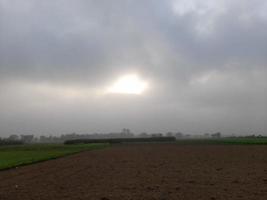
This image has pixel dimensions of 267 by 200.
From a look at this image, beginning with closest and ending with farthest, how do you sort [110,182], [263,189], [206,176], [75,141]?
[263,189]
[110,182]
[206,176]
[75,141]

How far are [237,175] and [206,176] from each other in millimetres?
1773

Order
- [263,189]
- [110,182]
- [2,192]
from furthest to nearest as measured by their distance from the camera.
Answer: [110,182]
[2,192]
[263,189]

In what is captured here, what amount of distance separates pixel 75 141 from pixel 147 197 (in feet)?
420

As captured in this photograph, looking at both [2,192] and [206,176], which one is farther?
[206,176]

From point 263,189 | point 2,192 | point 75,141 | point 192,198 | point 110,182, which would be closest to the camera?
point 192,198

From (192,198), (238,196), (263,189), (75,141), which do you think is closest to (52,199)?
(192,198)

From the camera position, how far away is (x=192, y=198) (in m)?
15.0

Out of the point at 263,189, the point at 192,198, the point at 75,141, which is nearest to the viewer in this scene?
the point at 192,198

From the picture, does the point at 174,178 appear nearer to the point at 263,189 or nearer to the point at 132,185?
the point at 132,185

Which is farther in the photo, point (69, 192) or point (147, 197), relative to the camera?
point (69, 192)

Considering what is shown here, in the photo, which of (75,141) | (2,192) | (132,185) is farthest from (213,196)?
(75,141)

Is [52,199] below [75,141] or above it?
below

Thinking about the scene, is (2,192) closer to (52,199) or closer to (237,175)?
(52,199)

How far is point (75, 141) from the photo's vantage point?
14138 cm
